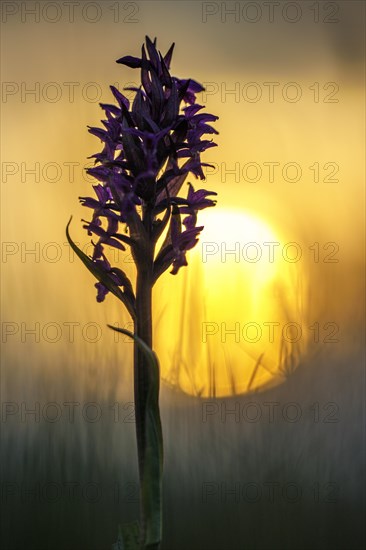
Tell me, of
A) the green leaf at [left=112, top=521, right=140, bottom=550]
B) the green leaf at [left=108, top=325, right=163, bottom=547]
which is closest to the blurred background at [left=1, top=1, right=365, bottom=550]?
the green leaf at [left=112, top=521, right=140, bottom=550]

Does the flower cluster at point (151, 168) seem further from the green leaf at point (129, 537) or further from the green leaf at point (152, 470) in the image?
the green leaf at point (129, 537)

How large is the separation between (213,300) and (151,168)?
0.54m

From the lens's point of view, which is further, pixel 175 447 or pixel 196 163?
pixel 175 447

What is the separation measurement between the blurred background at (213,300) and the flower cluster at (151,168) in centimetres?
38

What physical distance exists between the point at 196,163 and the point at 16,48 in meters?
0.71

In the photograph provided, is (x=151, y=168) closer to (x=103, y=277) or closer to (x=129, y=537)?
(x=103, y=277)

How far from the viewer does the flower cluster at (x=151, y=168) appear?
1.05 m

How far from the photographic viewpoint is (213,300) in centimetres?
149

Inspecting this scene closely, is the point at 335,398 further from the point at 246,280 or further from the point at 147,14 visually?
the point at 147,14

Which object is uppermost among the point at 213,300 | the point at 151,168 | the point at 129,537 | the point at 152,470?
the point at 151,168

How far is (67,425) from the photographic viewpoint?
4.86 ft

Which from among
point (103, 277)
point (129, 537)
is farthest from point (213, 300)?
point (129, 537)

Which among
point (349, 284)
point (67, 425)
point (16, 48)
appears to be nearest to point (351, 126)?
point (349, 284)

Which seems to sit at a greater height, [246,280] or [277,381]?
[246,280]
